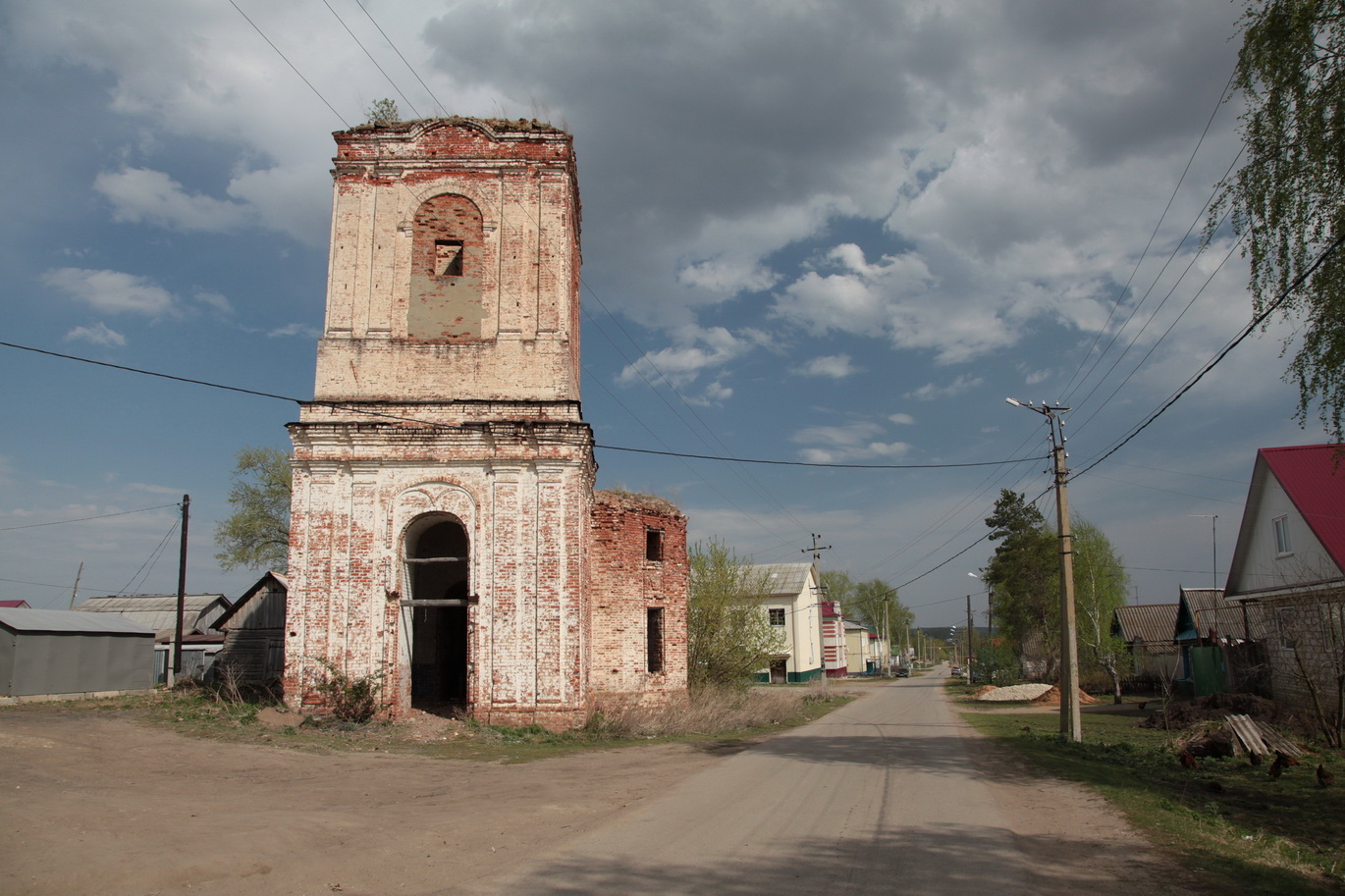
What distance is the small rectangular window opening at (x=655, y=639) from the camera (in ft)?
68.9

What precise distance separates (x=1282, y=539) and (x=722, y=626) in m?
15.3

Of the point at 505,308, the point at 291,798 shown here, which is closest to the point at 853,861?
the point at 291,798

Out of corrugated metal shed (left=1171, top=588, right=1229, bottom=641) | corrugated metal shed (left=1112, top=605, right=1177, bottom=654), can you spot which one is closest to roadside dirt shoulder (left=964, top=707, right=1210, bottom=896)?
corrugated metal shed (left=1171, top=588, right=1229, bottom=641)

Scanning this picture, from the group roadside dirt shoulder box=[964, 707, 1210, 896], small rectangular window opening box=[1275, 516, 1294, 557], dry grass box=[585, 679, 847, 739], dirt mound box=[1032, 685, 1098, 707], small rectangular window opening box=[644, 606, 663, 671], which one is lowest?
dirt mound box=[1032, 685, 1098, 707]

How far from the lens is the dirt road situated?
6.42 metres

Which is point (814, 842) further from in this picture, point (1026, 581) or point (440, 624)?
point (1026, 581)

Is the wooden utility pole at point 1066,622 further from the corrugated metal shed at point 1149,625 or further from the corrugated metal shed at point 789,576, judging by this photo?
the corrugated metal shed at point 789,576

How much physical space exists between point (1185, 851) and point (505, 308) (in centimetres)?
1530

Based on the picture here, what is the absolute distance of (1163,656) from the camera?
116 feet

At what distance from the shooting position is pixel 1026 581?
44969 millimetres

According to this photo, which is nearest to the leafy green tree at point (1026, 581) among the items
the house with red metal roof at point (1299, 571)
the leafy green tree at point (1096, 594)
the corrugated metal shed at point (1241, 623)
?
the leafy green tree at point (1096, 594)

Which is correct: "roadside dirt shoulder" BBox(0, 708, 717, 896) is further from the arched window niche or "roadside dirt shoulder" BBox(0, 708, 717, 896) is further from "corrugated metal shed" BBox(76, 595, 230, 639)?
"corrugated metal shed" BBox(76, 595, 230, 639)

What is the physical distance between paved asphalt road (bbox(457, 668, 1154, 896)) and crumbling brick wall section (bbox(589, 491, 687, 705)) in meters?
6.48

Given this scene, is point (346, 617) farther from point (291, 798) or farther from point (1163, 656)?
point (1163, 656)
